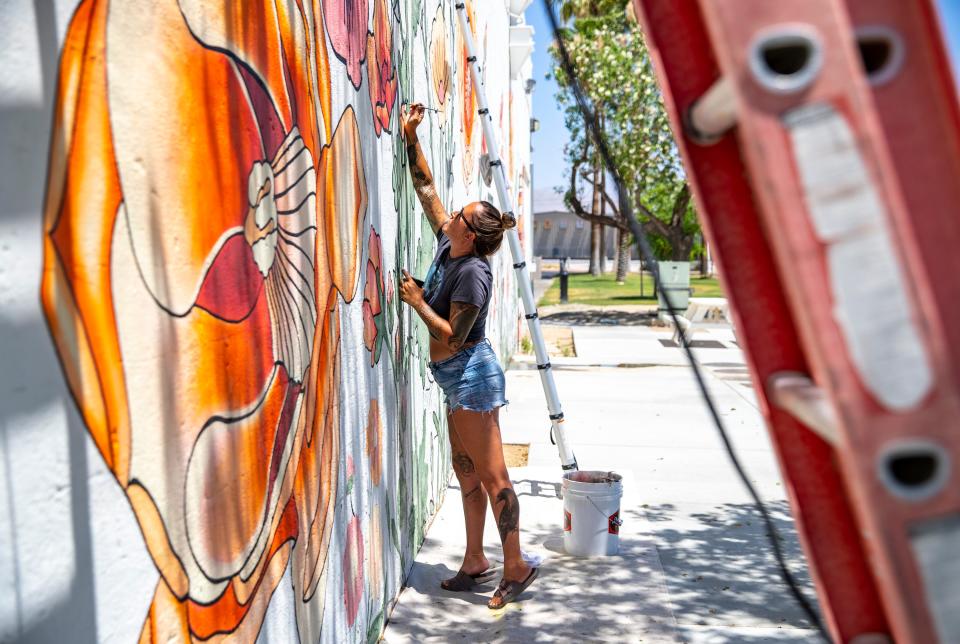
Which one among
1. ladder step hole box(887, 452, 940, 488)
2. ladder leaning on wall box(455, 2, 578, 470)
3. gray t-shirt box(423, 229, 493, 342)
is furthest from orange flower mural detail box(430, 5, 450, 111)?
ladder step hole box(887, 452, 940, 488)

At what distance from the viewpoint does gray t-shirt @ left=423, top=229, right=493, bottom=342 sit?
443 centimetres

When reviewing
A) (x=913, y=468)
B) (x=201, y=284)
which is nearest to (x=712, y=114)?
(x=913, y=468)

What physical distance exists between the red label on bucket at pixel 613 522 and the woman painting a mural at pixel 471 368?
69 centimetres

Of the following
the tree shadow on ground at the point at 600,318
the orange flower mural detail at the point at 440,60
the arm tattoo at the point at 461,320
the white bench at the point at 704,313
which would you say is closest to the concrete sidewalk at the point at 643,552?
the arm tattoo at the point at 461,320

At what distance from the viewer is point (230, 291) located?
7.44 ft

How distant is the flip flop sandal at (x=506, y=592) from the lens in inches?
187

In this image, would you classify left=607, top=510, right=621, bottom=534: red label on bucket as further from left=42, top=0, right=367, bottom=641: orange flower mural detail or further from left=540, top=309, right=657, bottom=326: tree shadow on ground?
left=540, top=309, right=657, bottom=326: tree shadow on ground

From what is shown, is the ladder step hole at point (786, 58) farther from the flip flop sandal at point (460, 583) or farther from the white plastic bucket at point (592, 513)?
the white plastic bucket at point (592, 513)

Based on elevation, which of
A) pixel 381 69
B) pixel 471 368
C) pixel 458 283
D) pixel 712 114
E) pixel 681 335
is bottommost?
pixel 681 335

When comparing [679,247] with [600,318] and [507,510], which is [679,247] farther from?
[507,510]

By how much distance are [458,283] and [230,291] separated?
2254 millimetres

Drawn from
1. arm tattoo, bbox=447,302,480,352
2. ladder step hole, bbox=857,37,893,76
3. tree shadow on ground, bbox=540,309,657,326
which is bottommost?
ladder step hole, bbox=857,37,893,76

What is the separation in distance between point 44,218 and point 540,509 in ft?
18.0

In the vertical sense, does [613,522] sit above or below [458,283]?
below
